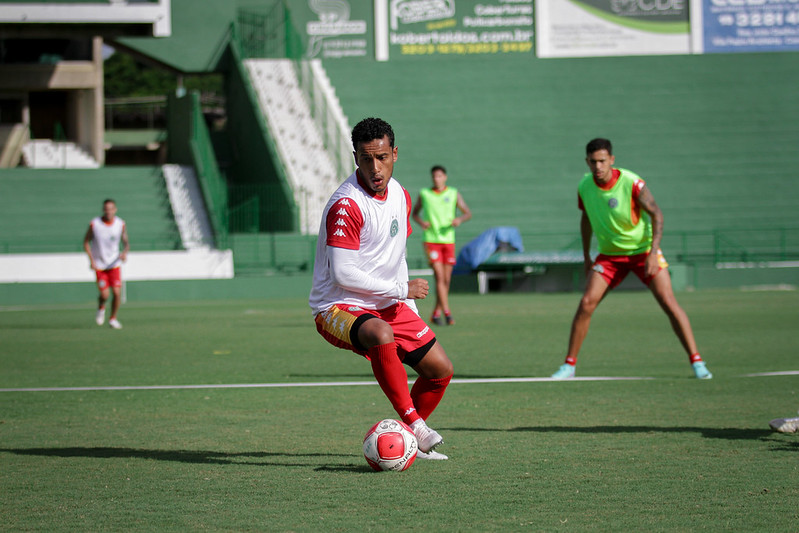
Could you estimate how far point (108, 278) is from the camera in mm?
18500

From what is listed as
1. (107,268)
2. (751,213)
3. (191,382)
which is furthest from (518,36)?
(191,382)

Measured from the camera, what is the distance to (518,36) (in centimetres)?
3862

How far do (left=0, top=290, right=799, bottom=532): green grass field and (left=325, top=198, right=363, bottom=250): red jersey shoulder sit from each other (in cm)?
124

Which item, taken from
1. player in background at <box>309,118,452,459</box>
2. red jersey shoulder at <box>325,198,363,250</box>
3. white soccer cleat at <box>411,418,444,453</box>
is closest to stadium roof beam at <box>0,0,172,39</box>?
player in background at <box>309,118,452,459</box>

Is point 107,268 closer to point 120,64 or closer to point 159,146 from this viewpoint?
point 159,146

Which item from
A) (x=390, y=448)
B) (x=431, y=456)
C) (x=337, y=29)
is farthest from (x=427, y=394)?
(x=337, y=29)

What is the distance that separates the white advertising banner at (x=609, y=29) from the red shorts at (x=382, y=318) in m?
33.2

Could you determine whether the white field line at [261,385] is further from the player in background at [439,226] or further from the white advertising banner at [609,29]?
the white advertising banner at [609,29]

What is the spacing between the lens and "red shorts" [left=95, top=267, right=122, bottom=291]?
18.4 metres

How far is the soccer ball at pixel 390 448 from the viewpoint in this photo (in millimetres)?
5773

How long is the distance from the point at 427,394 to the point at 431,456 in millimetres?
420

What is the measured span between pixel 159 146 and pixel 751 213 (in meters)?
35.1

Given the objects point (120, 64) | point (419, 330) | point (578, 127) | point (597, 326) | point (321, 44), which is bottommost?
point (597, 326)

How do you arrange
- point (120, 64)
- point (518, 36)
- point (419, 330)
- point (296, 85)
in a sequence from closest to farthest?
point (419, 330) → point (296, 85) → point (518, 36) → point (120, 64)
